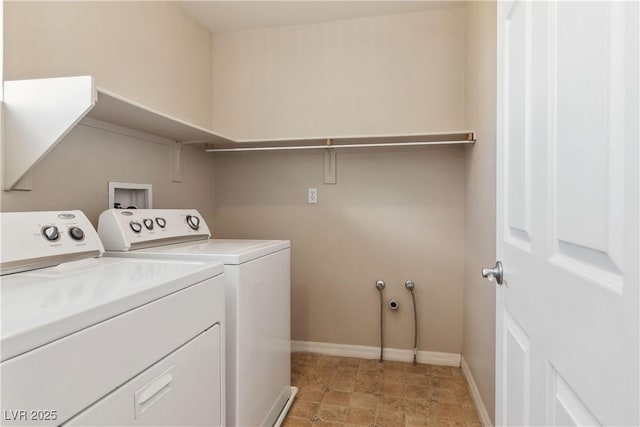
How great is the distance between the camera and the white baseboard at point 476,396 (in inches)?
66.5

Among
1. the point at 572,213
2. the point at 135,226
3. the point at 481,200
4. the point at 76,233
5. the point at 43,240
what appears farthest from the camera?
the point at 481,200

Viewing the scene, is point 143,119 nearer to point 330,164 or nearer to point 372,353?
point 330,164

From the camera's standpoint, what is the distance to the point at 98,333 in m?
0.72

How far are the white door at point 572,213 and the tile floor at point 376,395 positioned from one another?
1.05 meters

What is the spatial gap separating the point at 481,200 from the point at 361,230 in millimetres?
911

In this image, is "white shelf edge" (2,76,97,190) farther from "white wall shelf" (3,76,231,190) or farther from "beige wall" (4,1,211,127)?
"beige wall" (4,1,211,127)

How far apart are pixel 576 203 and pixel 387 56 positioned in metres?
2.19

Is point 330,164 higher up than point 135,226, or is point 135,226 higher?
point 330,164

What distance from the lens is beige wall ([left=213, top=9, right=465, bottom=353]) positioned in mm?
2393

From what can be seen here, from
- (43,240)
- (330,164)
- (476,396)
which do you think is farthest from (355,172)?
(43,240)

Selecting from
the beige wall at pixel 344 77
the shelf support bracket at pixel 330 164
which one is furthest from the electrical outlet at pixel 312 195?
the beige wall at pixel 344 77

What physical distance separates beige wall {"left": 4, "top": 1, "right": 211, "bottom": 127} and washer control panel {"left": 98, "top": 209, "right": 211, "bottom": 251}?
2.10ft

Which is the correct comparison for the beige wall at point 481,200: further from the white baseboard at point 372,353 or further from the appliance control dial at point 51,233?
the appliance control dial at point 51,233

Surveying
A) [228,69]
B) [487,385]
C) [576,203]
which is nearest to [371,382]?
[487,385]
